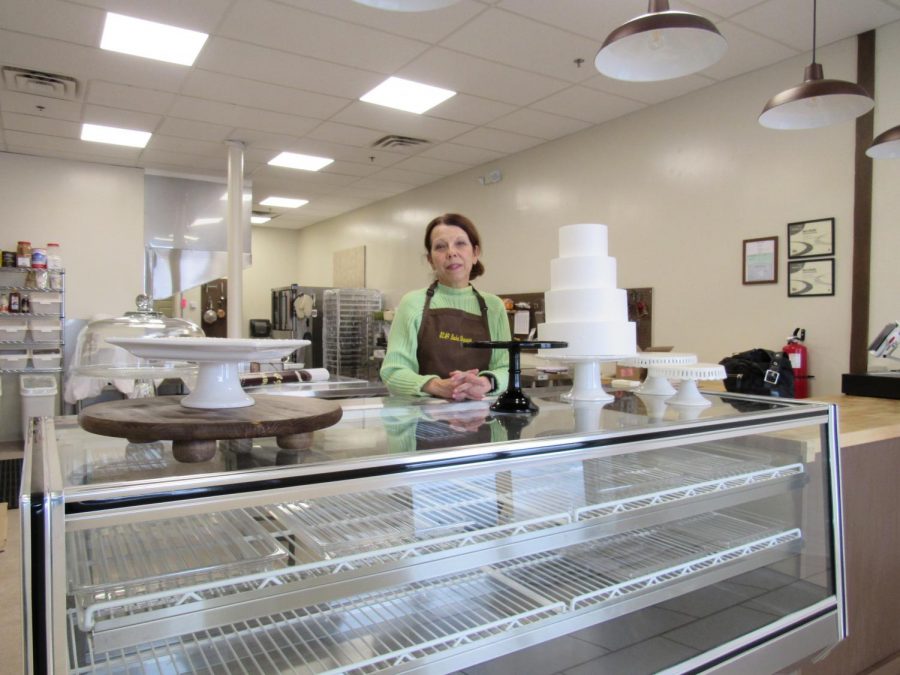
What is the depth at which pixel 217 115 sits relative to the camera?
479cm

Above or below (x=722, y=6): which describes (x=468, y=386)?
below

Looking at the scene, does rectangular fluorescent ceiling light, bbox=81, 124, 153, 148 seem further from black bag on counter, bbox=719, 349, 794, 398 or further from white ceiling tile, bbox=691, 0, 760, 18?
black bag on counter, bbox=719, 349, 794, 398

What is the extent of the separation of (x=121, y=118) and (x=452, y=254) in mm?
4117

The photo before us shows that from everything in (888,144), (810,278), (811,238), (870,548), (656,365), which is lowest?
(870,548)

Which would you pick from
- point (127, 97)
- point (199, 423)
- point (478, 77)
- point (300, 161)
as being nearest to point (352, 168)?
point (300, 161)

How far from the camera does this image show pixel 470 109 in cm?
467

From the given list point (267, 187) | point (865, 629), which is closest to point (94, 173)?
point (267, 187)

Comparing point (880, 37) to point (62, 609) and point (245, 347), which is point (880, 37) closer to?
point (245, 347)

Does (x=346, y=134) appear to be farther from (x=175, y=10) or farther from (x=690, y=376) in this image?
(x=690, y=376)

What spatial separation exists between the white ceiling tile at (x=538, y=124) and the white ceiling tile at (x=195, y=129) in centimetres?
229

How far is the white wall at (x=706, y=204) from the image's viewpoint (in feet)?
11.7

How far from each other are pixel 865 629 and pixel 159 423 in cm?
235

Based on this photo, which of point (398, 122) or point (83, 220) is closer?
point (398, 122)

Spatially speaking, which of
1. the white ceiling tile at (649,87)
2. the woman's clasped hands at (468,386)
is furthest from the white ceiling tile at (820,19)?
the woman's clasped hands at (468,386)
